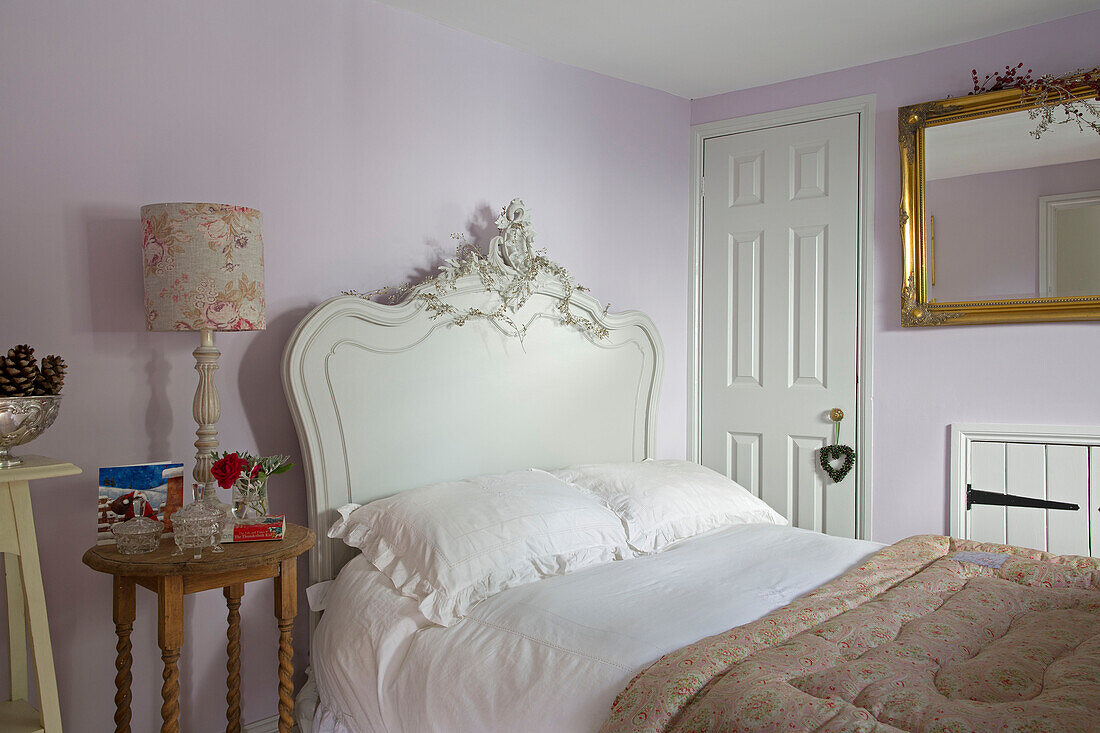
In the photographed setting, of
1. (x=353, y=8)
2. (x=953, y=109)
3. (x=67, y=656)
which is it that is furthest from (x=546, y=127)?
(x=67, y=656)

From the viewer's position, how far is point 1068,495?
2.96 metres

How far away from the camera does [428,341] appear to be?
8.78ft

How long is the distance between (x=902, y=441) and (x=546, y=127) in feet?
6.32

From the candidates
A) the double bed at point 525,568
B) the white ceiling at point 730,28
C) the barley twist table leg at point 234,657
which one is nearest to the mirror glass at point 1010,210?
the white ceiling at point 730,28

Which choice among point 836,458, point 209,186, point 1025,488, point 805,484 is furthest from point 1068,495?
point 209,186

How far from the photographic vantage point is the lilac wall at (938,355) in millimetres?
2971

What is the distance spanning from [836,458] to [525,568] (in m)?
1.85

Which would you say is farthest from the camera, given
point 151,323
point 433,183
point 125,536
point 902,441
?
point 902,441

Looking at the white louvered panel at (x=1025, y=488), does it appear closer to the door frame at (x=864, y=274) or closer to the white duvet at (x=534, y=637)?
the door frame at (x=864, y=274)

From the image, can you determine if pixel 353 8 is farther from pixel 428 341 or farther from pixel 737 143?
pixel 737 143

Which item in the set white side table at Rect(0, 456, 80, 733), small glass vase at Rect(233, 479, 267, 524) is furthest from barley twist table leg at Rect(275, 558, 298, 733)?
white side table at Rect(0, 456, 80, 733)

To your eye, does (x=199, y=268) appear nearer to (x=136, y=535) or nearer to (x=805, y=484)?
(x=136, y=535)

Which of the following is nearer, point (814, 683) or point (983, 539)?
point (814, 683)

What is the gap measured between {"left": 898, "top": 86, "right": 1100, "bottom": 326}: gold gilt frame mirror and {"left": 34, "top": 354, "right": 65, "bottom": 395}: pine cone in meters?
2.92
